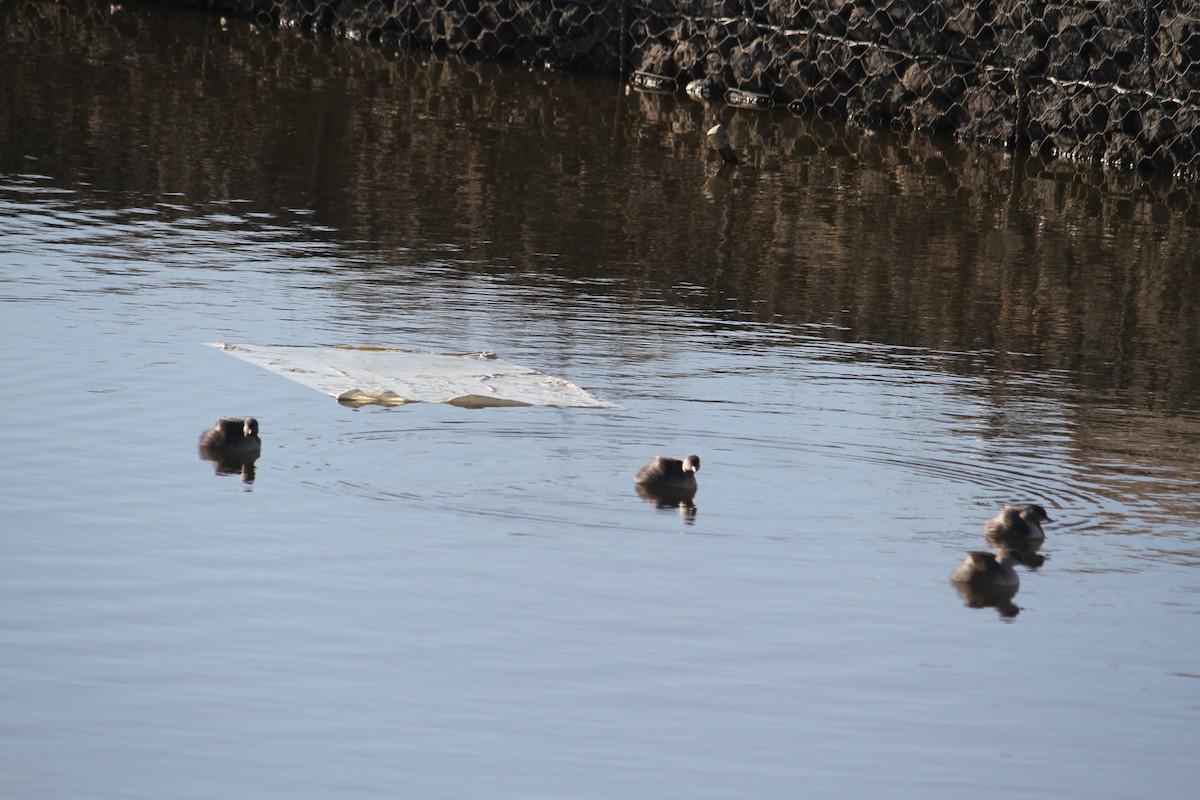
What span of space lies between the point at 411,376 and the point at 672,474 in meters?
1.86

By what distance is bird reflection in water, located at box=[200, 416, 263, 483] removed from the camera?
7039 mm

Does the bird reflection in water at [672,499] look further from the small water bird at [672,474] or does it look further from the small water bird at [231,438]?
the small water bird at [231,438]

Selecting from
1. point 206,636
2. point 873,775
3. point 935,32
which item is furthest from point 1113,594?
point 935,32

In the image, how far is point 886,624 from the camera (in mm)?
5977

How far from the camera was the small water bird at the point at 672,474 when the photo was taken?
695 centimetres

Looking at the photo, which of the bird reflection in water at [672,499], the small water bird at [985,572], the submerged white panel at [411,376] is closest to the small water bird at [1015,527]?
the small water bird at [985,572]

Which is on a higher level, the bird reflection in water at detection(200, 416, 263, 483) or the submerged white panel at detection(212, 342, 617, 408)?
the submerged white panel at detection(212, 342, 617, 408)

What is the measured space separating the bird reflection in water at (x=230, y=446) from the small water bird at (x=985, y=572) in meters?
2.69

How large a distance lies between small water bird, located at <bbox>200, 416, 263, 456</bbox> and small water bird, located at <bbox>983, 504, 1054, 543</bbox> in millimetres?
2835

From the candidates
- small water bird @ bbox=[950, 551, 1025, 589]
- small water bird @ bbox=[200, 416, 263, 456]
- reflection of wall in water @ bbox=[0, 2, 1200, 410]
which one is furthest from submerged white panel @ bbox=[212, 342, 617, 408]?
small water bird @ bbox=[950, 551, 1025, 589]

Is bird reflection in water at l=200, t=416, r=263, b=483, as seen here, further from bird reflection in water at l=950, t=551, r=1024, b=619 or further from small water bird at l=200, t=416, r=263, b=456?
bird reflection in water at l=950, t=551, r=1024, b=619

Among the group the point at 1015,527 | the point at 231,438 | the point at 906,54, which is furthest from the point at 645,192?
the point at 1015,527

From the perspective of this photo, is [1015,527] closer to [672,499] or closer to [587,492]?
[672,499]

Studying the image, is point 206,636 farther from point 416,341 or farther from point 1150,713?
point 416,341
